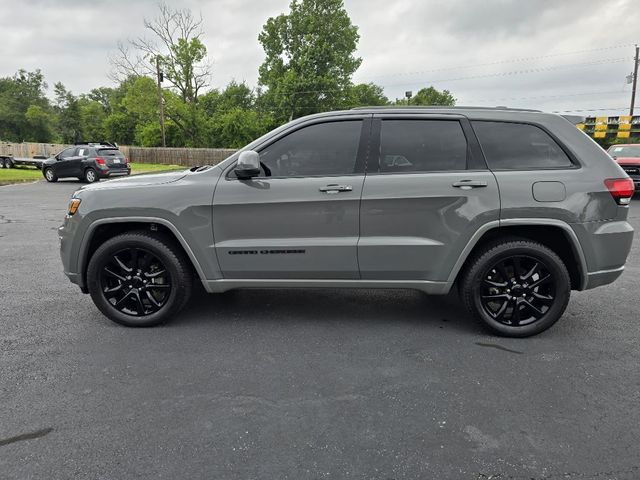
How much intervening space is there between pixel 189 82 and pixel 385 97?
37.1 m

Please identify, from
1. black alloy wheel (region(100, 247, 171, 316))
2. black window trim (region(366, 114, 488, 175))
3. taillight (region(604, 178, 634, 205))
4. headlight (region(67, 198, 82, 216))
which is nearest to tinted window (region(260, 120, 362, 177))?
black window trim (region(366, 114, 488, 175))

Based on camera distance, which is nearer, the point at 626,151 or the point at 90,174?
the point at 626,151

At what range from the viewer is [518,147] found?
3543 millimetres

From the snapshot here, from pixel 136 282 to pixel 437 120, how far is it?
2.94 meters

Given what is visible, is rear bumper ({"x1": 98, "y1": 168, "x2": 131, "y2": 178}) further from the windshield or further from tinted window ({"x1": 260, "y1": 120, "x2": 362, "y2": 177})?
the windshield

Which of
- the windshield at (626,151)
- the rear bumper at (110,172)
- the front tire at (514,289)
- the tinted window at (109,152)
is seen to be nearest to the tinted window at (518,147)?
the front tire at (514,289)

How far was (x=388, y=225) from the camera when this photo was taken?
350cm

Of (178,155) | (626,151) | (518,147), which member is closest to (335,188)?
(518,147)

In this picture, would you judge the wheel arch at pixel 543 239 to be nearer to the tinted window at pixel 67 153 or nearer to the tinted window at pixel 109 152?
the tinted window at pixel 109 152

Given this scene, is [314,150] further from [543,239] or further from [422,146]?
[543,239]

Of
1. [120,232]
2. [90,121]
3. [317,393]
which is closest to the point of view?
[317,393]

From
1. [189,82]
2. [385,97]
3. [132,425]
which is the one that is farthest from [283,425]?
[385,97]

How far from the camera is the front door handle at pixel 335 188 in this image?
347 centimetres

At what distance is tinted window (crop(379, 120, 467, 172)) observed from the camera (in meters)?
3.55
